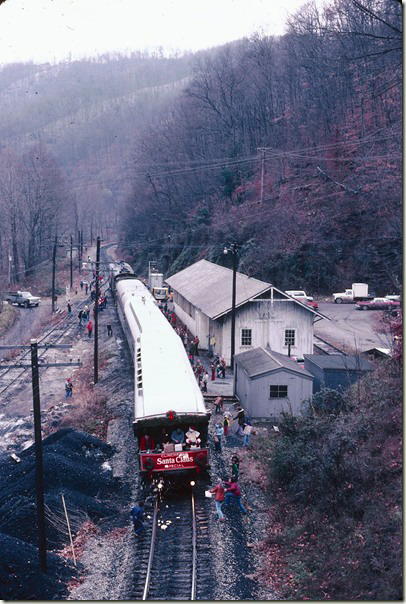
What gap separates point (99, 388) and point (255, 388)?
9001mm

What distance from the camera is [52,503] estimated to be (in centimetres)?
1427

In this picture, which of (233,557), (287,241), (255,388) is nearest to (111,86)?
(287,241)

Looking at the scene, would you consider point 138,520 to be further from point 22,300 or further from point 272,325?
point 22,300

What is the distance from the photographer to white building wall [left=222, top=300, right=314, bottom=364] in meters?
28.6

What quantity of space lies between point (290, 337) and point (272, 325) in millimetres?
1180

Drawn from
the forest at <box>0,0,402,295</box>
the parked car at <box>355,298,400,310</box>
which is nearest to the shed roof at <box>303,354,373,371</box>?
the forest at <box>0,0,402,295</box>

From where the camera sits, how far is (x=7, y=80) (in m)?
127

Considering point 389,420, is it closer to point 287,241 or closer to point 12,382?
point 12,382

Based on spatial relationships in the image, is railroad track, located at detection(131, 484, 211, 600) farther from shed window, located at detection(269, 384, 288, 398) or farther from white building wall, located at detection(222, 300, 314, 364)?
white building wall, located at detection(222, 300, 314, 364)

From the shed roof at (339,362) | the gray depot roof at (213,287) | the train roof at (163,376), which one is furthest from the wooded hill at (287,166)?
the train roof at (163,376)

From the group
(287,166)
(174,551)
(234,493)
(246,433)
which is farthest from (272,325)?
(287,166)

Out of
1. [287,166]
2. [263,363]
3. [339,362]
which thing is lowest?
[339,362]

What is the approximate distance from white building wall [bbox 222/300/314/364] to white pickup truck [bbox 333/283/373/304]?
1614 cm

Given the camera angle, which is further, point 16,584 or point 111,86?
point 111,86
